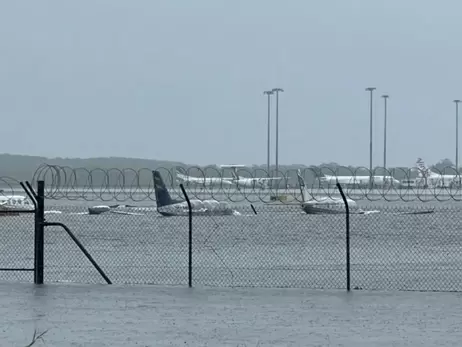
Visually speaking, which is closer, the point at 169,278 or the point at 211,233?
the point at 169,278

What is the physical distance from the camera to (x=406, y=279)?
984 inches

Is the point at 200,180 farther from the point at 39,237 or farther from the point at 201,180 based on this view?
the point at 39,237

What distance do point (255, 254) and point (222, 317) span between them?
17782 mm

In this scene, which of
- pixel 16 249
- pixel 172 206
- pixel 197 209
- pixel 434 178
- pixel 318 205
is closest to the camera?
pixel 16 249

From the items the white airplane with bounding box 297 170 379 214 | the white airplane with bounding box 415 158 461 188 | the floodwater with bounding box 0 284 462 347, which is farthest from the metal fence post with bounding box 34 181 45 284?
the white airplane with bounding box 297 170 379 214

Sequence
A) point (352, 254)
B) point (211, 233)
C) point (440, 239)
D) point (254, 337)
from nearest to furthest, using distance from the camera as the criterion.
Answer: point (254, 337)
point (352, 254)
point (440, 239)
point (211, 233)

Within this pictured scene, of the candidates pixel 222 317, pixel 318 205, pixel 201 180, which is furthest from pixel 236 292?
pixel 201 180

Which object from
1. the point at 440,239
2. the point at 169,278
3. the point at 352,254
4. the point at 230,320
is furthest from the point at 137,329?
the point at 440,239

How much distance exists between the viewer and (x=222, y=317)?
615 inches

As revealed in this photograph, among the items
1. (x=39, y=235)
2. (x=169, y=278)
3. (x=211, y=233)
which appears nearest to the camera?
(x=39, y=235)

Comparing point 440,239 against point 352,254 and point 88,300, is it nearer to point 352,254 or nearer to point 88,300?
point 352,254

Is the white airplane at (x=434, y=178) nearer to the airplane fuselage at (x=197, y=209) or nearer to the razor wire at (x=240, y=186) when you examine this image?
the razor wire at (x=240, y=186)

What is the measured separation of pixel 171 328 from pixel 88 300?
11.2 feet

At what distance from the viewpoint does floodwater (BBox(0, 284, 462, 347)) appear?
13.5 metres
